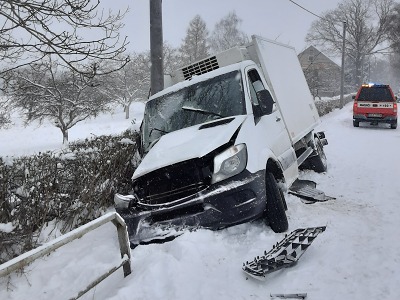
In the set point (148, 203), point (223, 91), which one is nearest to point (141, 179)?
point (148, 203)

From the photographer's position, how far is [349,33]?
6228 cm

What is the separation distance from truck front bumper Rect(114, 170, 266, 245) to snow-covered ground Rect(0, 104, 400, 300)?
165 mm

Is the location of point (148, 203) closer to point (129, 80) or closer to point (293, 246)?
point (293, 246)

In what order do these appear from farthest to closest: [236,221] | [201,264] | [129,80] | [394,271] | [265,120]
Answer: [129,80]
[265,120]
[236,221]
[201,264]
[394,271]

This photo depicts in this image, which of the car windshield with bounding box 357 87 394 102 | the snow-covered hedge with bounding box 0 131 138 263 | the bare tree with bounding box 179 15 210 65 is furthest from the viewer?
the bare tree with bounding box 179 15 210 65

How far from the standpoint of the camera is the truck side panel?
6.01m

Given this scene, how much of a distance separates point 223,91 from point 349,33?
6662cm

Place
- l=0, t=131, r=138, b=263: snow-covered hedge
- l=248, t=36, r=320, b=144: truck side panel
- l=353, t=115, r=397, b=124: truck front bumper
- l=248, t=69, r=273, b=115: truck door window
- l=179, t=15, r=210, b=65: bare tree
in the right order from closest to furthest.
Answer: l=0, t=131, r=138, b=263: snow-covered hedge < l=248, t=69, r=273, b=115: truck door window < l=248, t=36, r=320, b=144: truck side panel < l=353, t=115, r=397, b=124: truck front bumper < l=179, t=15, r=210, b=65: bare tree

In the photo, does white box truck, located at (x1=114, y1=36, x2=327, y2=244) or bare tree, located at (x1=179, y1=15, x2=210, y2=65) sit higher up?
bare tree, located at (x1=179, y1=15, x2=210, y2=65)

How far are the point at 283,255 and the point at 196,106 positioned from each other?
2494mm

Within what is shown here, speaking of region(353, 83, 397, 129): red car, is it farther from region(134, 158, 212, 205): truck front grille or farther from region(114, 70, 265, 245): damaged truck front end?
region(134, 158, 212, 205): truck front grille

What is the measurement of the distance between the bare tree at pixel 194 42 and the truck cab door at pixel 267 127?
155ft

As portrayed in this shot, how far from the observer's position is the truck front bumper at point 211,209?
12.2 feet

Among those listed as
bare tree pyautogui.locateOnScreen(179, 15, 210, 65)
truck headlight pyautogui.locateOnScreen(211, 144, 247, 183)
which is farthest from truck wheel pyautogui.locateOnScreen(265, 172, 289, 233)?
bare tree pyautogui.locateOnScreen(179, 15, 210, 65)
